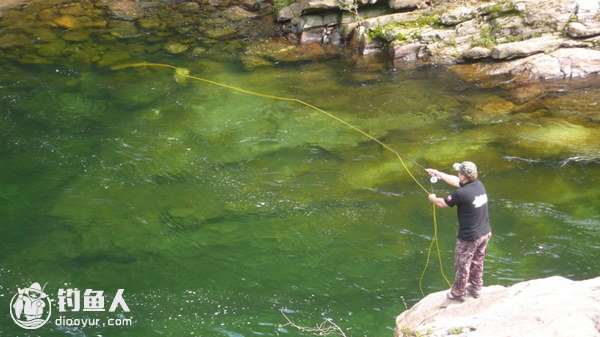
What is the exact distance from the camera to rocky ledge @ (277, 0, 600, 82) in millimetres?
13625

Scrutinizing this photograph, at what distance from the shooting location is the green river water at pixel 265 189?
8211mm

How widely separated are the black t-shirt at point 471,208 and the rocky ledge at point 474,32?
26.3 feet

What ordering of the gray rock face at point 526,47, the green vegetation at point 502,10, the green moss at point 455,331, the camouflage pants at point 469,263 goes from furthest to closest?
the green vegetation at point 502,10
the gray rock face at point 526,47
the camouflage pants at point 469,263
the green moss at point 455,331

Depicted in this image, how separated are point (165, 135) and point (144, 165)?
3.43 feet

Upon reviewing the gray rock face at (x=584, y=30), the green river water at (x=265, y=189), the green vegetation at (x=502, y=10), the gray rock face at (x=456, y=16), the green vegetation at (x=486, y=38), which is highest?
the green vegetation at (x=502, y=10)

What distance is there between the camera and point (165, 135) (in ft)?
38.1

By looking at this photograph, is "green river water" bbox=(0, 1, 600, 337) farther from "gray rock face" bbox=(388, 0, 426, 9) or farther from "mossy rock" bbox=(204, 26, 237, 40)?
"gray rock face" bbox=(388, 0, 426, 9)

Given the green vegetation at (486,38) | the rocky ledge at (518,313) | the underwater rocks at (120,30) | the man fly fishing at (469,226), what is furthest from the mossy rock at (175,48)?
the rocky ledge at (518,313)

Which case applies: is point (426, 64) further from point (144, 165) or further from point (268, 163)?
point (144, 165)

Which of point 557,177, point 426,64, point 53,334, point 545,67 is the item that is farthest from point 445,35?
point 53,334

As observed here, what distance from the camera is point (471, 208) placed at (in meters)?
6.30

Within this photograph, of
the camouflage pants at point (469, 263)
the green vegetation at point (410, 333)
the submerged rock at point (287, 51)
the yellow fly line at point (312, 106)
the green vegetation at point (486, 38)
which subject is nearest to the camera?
the green vegetation at point (410, 333)

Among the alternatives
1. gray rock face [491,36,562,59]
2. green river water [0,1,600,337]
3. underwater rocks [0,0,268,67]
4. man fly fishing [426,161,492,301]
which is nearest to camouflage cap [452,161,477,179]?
man fly fishing [426,161,492,301]

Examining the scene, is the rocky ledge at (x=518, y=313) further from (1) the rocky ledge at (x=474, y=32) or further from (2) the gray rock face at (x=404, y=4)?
(2) the gray rock face at (x=404, y=4)
